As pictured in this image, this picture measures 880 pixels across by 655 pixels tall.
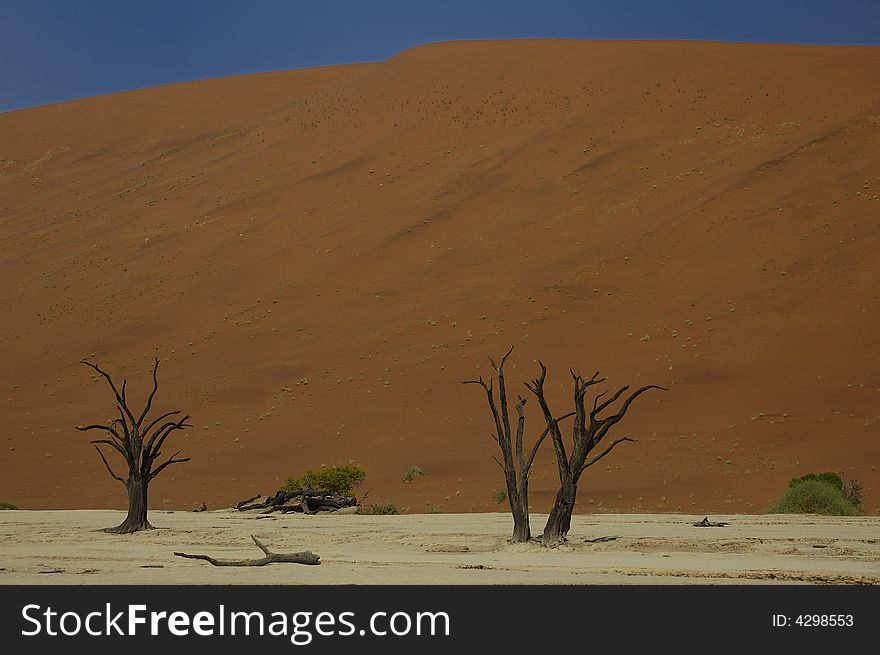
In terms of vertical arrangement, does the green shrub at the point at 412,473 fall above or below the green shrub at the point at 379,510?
above

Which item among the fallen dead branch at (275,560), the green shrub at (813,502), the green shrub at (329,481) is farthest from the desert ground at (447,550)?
the green shrub at (329,481)

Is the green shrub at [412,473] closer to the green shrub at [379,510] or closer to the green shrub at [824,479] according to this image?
the green shrub at [379,510]

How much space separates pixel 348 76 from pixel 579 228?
3410cm

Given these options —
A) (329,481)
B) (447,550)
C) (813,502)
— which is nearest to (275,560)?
(447,550)

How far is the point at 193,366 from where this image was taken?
3619cm

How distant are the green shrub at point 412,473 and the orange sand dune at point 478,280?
0.21 m

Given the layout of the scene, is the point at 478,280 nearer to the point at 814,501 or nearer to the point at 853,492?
the point at 853,492

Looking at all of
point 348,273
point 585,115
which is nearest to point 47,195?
point 348,273

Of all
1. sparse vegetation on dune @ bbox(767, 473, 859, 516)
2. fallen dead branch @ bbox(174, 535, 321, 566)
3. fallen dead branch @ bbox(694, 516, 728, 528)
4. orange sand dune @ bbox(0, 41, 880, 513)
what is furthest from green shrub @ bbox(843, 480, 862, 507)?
fallen dead branch @ bbox(174, 535, 321, 566)

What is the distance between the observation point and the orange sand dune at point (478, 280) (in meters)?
28.1

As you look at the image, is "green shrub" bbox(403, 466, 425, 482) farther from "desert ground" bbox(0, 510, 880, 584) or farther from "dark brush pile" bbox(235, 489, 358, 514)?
"desert ground" bbox(0, 510, 880, 584)

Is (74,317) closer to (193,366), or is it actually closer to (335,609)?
(193,366)

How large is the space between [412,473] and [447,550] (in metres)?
12.2

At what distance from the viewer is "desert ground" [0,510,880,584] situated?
10.9 m
